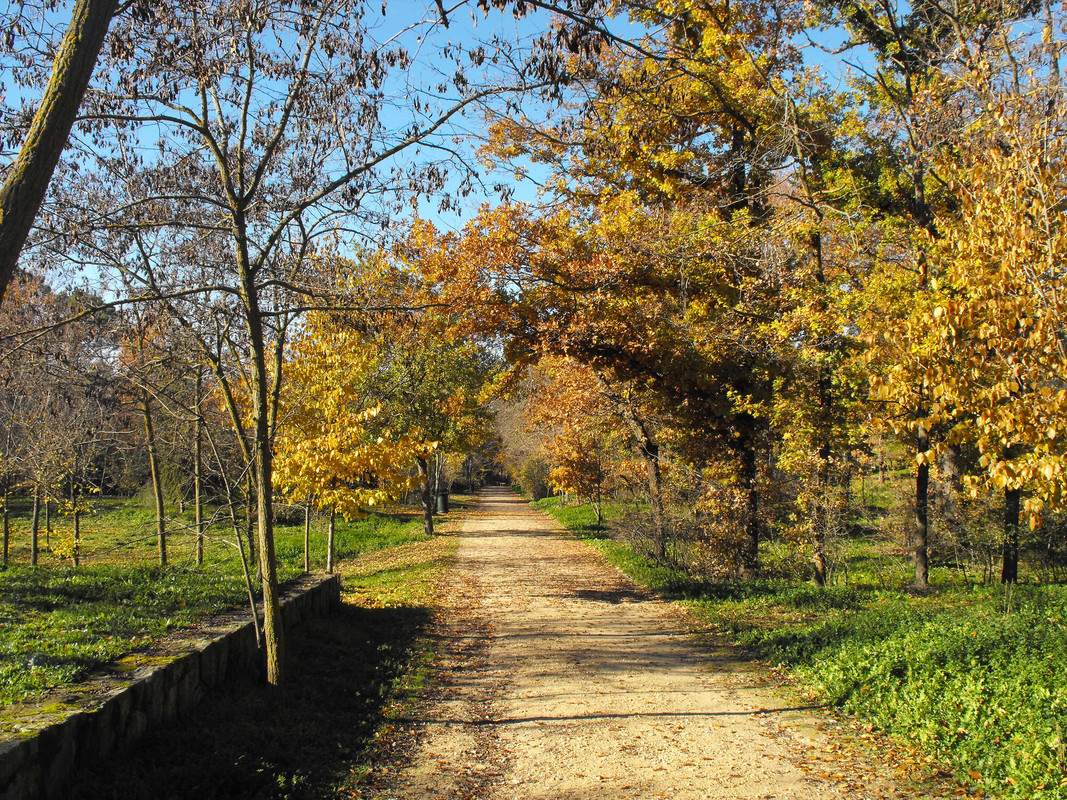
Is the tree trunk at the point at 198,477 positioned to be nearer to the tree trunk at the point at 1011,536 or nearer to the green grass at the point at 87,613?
the green grass at the point at 87,613

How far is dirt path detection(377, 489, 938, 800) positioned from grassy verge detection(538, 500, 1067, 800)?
59 cm

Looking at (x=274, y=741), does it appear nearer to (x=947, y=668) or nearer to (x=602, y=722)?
(x=602, y=722)

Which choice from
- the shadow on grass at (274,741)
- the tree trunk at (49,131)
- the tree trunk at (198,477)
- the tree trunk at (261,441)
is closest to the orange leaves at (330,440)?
the tree trunk at (198,477)

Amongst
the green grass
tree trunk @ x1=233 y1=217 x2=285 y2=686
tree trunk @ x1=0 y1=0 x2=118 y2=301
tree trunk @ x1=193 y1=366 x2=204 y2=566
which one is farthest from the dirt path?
tree trunk @ x1=0 y1=0 x2=118 y2=301

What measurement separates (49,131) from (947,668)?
23.9 feet

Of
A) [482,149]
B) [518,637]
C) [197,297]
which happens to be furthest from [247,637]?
[482,149]

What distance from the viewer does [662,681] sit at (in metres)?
7.26

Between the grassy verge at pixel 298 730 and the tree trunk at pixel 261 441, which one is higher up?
the tree trunk at pixel 261 441

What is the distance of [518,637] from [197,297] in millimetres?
5848

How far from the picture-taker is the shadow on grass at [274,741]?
4218mm

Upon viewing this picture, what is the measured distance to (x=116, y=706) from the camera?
14.5ft

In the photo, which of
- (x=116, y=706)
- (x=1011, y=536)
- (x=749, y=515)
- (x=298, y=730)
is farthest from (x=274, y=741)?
(x=1011, y=536)

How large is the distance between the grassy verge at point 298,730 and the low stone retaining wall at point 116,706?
0.14 meters

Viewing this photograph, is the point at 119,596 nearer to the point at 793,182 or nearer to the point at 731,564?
the point at 731,564
